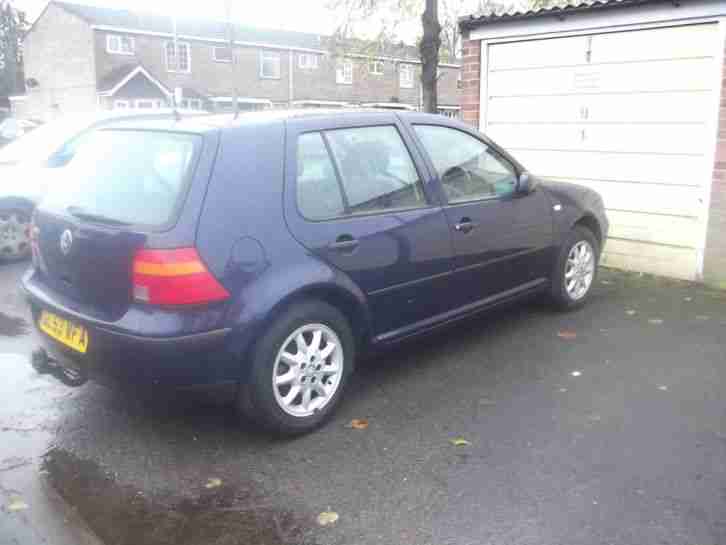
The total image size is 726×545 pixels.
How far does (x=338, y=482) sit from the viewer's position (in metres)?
3.42

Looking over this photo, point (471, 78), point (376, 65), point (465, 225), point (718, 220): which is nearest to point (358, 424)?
point (465, 225)

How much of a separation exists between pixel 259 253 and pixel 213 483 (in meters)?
1.12

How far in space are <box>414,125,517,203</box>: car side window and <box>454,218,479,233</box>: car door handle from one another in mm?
136

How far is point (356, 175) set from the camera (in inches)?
163

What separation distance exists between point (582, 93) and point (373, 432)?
4.98m

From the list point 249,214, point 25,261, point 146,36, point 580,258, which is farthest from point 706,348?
point 146,36

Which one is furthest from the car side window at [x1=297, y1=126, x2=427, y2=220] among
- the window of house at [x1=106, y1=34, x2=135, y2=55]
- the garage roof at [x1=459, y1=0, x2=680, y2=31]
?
the window of house at [x1=106, y1=34, x2=135, y2=55]

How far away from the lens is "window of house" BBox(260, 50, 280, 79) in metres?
43.5

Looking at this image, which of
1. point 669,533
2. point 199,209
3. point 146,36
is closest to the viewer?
point 669,533

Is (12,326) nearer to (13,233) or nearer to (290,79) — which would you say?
(13,233)

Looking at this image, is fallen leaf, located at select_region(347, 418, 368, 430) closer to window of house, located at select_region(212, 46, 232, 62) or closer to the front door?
the front door

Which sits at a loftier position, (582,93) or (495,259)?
(582,93)

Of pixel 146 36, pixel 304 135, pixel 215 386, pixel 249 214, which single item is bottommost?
pixel 215 386

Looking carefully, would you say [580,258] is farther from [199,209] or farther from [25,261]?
[25,261]
